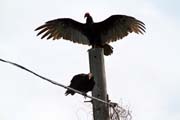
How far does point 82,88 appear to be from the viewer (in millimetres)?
6477

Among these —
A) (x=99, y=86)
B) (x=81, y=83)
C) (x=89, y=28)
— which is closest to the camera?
(x=99, y=86)

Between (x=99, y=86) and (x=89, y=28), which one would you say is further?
(x=89, y=28)

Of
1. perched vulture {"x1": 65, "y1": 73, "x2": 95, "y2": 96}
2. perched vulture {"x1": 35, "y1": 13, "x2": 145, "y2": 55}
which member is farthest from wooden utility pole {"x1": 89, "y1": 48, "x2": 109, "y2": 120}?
perched vulture {"x1": 35, "y1": 13, "x2": 145, "y2": 55}

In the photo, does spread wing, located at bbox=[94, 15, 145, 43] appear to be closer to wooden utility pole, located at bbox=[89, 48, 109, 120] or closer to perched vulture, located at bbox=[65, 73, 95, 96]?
perched vulture, located at bbox=[65, 73, 95, 96]

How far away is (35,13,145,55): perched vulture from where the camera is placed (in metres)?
7.88

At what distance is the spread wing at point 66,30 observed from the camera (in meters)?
7.99

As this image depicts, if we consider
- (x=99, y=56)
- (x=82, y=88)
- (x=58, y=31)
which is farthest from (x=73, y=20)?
(x=99, y=56)

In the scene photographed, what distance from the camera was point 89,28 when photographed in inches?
316

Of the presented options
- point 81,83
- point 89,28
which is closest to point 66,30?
point 89,28

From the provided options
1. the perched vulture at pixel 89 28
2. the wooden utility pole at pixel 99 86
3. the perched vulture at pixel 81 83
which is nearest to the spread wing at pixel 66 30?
the perched vulture at pixel 89 28

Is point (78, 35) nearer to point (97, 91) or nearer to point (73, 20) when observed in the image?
point (73, 20)

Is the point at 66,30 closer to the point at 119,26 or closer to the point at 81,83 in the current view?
the point at 119,26

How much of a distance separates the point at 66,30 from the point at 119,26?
679mm

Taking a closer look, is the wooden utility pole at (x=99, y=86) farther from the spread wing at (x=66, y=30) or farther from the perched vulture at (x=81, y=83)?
the spread wing at (x=66, y=30)
